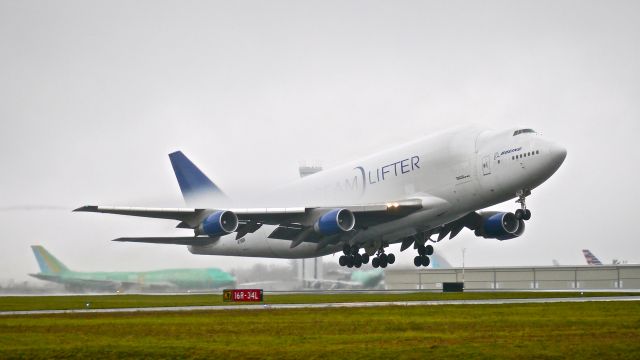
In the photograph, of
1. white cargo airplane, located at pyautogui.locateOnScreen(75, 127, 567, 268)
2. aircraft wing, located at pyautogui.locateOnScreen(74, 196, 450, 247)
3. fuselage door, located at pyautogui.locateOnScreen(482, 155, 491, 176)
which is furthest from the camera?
aircraft wing, located at pyautogui.locateOnScreen(74, 196, 450, 247)

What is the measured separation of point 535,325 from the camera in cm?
2412

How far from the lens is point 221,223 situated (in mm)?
50406

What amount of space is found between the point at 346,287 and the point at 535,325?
59.1 metres

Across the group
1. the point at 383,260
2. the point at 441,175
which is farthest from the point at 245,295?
the point at 383,260

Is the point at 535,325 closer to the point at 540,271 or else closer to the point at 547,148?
the point at 547,148

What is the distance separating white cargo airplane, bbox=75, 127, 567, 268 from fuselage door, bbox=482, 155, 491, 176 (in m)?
0.06

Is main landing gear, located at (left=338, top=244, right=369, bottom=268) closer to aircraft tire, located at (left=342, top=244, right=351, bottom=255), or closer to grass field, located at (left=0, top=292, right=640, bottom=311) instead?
aircraft tire, located at (left=342, top=244, right=351, bottom=255)

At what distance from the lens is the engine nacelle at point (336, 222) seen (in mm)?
50719

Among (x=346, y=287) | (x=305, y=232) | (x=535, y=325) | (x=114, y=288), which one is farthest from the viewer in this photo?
(x=346, y=287)

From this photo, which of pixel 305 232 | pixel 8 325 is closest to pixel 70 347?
pixel 8 325

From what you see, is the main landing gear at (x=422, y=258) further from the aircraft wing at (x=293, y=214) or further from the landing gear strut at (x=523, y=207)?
the landing gear strut at (x=523, y=207)

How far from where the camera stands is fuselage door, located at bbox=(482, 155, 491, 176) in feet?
153

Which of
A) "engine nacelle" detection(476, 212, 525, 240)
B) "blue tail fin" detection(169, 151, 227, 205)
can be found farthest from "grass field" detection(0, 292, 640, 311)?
"blue tail fin" detection(169, 151, 227, 205)

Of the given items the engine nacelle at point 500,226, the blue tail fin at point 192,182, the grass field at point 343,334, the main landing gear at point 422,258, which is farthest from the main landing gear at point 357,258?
the grass field at point 343,334
